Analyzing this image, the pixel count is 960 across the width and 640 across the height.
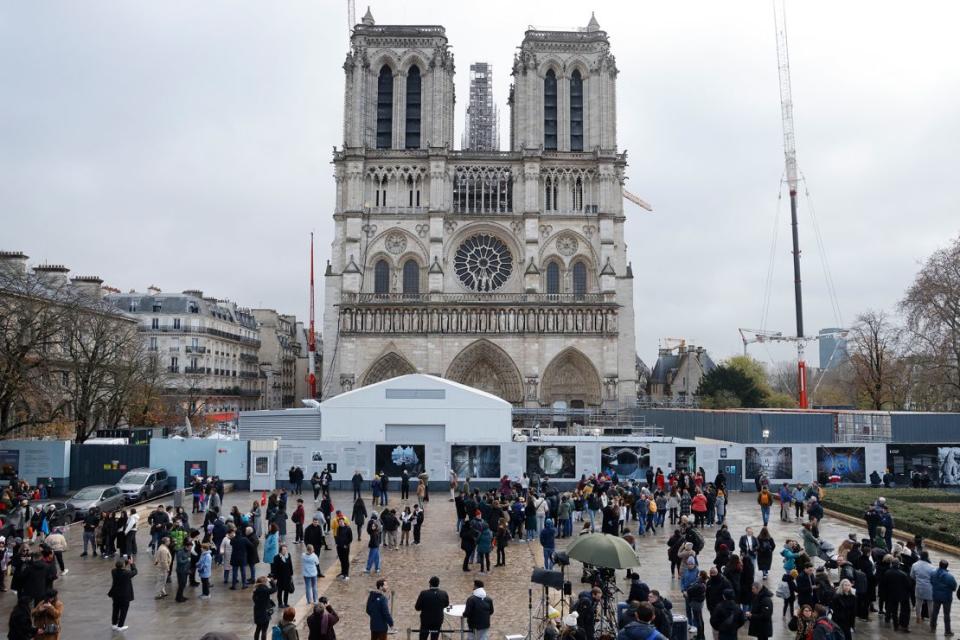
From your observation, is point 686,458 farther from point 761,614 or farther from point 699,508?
point 761,614

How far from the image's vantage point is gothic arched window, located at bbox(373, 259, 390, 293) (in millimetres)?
53969

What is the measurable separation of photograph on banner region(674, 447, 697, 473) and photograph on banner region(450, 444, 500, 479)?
5985mm

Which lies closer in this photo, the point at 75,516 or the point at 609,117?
the point at 75,516

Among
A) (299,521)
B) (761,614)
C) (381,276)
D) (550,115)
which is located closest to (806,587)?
(761,614)

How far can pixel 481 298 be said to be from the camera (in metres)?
52.3

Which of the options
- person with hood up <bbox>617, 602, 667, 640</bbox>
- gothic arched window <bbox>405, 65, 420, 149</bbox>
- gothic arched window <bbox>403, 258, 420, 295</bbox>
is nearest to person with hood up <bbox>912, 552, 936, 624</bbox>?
person with hood up <bbox>617, 602, 667, 640</bbox>

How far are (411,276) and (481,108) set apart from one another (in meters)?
30.8

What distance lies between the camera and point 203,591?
44.5 feet

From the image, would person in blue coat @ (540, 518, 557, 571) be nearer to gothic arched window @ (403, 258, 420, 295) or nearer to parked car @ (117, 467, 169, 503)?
parked car @ (117, 467, 169, 503)

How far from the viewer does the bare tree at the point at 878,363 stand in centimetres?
4119

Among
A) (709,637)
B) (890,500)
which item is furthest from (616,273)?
(709,637)

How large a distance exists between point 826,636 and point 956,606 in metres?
6.12

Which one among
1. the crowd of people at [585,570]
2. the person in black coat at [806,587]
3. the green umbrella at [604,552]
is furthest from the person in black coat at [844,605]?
the green umbrella at [604,552]

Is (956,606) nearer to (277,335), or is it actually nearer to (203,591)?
(203,591)
